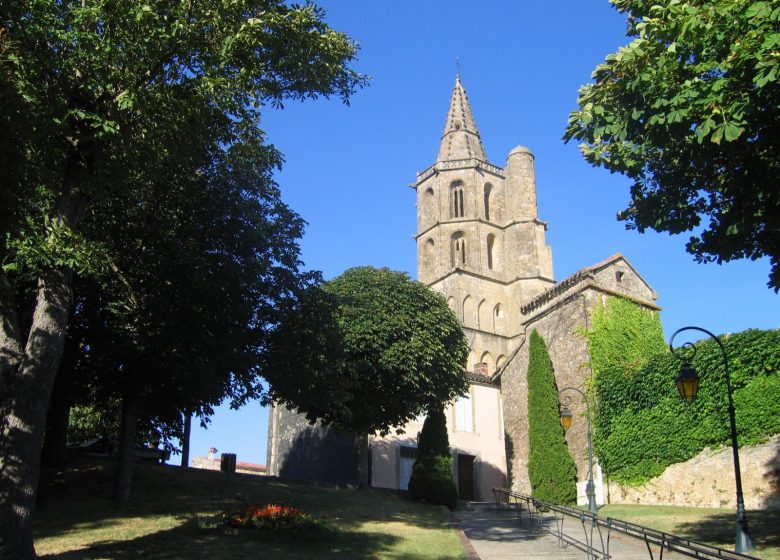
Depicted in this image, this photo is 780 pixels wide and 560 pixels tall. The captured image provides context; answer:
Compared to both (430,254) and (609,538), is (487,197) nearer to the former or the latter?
(430,254)

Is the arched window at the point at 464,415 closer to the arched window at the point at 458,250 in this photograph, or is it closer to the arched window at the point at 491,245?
the arched window at the point at 458,250

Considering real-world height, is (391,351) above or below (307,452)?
above

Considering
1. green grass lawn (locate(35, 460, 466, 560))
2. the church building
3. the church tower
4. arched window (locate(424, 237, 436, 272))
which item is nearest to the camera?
green grass lawn (locate(35, 460, 466, 560))

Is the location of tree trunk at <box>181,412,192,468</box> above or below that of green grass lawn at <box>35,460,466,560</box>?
above

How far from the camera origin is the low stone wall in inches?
687

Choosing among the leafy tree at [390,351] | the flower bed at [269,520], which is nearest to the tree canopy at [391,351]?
the leafy tree at [390,351]

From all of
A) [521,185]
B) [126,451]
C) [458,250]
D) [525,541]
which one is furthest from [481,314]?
[126,451]

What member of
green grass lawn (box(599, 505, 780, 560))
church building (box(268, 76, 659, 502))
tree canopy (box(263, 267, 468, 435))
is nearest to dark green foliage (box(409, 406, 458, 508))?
tree canopy (box(263, 267, 468, 435))

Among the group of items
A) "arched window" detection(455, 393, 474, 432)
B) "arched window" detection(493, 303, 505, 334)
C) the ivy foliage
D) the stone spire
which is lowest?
"arched window" detection(455, 393, 474, 432)

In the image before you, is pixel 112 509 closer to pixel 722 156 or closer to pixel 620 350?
pixel 722 156

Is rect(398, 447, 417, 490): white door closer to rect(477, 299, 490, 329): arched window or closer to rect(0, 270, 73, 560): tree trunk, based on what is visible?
rect(0, 270, 73, 560): tree trunk

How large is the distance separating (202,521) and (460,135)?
5628cm

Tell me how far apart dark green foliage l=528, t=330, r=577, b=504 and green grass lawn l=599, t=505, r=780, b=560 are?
120 inches

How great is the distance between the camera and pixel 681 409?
67.5 feet
